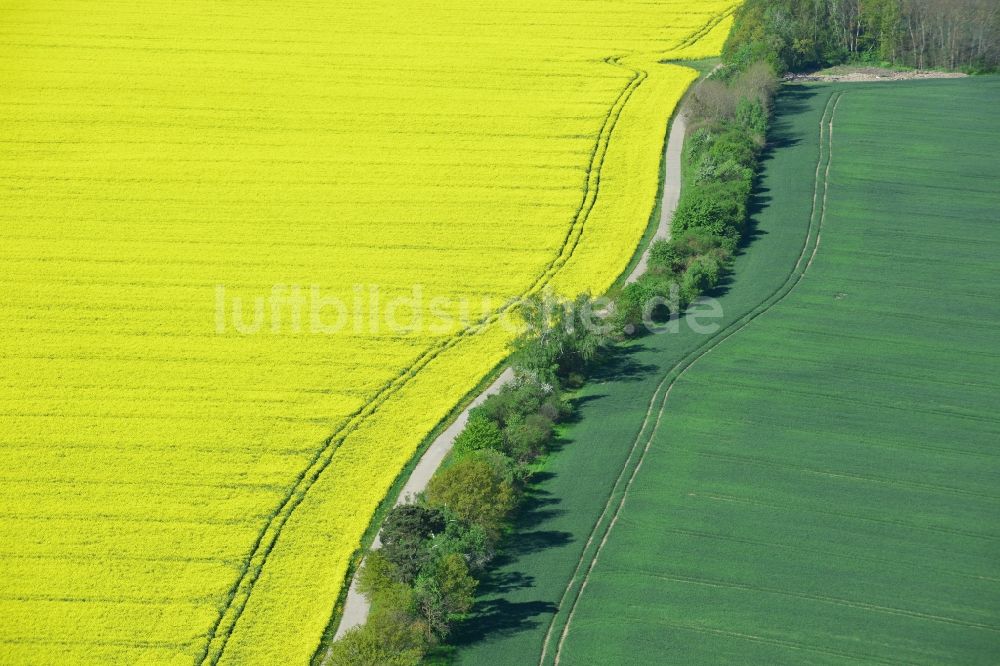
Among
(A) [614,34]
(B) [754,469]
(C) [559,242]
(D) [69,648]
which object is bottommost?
(D) [69,648]

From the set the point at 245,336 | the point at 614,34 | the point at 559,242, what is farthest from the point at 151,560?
the point at 614,34

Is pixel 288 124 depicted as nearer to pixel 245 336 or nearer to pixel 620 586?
pixel 245 336

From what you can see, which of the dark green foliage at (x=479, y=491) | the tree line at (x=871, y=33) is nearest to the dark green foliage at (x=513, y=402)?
the dark green foliage at (x=479, y=491)

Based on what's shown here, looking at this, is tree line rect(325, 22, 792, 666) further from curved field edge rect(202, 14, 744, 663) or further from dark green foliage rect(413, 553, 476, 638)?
curved field edge rect(202, 14, 744, 663)

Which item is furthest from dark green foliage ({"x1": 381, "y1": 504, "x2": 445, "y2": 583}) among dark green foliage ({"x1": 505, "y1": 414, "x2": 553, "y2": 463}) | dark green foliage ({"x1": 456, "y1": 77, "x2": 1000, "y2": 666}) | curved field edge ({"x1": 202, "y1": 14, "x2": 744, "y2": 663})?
dark green foliage ({"x1": 505, "y1": 414, "x2": 553, "y2": 463})

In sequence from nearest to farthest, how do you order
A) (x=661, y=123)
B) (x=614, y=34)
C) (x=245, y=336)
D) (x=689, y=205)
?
(x=245, y=336) < (x=689, y=205) < (x=661, y=123) < (x=614, y=34)

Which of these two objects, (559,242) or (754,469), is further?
(559,242)

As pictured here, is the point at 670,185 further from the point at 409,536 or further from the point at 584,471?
the point at 409,536
